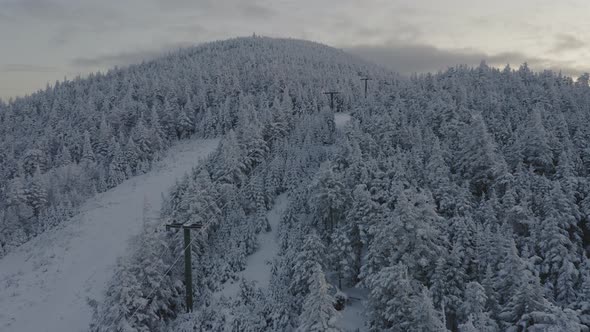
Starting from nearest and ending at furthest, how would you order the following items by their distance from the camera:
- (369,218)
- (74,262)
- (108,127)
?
(369,218), (74,262), (108,127)

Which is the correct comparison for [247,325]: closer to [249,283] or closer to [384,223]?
[249,283]

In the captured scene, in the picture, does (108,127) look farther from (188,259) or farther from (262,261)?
(188,259)

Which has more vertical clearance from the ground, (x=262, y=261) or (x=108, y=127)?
(x=108, y=127)

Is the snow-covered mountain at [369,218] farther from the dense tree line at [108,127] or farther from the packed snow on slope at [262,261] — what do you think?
the dense tree line at [108,127]

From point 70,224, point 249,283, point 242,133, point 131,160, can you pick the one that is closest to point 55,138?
point 131,160

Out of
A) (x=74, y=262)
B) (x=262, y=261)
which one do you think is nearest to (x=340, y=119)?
(x=262, y=261)

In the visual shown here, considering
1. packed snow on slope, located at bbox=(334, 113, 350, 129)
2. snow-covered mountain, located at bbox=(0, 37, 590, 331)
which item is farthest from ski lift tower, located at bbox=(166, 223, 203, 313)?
packed snow on slope, located at bbox=(334, 113, 350, 129)
